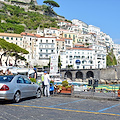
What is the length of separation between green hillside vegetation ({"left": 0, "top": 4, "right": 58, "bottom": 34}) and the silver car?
83.6 m

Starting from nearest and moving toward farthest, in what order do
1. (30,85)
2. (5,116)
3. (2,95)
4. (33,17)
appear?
(5,116) < (2,95) < (30,85) < (33,17)

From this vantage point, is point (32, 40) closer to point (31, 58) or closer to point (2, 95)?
point (31, 58)

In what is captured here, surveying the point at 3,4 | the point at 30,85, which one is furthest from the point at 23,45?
the point at 30,85

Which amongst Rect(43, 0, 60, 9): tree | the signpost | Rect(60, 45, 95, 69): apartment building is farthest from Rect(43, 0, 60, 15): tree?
the signpost

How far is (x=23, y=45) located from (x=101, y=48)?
124 ft

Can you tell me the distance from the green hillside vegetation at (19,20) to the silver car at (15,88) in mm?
83636

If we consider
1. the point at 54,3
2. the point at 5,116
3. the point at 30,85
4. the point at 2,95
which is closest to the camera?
the point at 5,116

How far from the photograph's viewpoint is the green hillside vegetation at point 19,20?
9771 cm

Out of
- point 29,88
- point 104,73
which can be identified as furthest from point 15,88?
point 104,73

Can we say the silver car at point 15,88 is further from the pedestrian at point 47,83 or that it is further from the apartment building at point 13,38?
the apartment building at point 13,38

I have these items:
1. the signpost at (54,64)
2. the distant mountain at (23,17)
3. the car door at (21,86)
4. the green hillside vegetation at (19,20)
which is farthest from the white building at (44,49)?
the car door at (21,86)

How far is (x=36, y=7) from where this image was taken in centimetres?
13738

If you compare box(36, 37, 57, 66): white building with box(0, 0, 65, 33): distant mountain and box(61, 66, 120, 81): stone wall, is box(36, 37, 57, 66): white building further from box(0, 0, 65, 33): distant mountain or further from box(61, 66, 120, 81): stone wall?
box(0, 0, 65, 33): distant mountain

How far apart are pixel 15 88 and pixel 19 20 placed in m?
107
